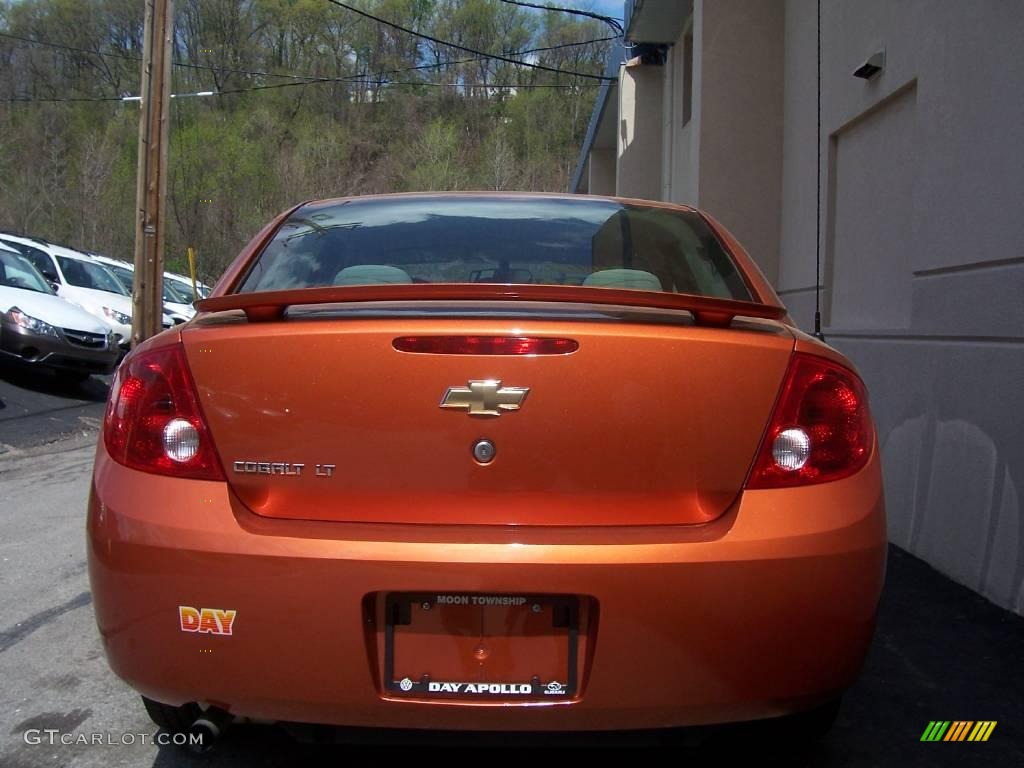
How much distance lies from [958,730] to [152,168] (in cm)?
1254

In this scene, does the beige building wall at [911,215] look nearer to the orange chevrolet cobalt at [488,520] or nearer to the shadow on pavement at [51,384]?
the orange chevrolet cobalt at [488,520]

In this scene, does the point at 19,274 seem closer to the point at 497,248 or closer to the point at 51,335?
the point at 51,335

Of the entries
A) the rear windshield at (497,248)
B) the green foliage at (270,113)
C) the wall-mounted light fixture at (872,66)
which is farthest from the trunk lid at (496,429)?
the green foliage at (270,113)

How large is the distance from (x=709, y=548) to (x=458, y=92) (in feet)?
162

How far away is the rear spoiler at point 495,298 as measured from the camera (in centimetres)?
220

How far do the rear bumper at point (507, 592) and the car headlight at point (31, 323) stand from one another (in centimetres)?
1045

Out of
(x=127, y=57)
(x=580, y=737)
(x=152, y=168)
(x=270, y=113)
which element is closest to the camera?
(x=580, y=737)

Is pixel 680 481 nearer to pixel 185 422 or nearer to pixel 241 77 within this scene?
pixel 185 422

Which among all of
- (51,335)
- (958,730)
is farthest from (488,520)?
(51,335)

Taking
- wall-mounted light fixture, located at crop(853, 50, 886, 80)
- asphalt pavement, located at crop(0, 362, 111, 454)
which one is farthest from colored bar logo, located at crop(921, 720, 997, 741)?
asphalt pavement, located at crop(0, 362, 111, 454)

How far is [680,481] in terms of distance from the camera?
2.11 meters

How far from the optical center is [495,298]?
2.21 meters

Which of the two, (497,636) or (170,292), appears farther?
(170,292)

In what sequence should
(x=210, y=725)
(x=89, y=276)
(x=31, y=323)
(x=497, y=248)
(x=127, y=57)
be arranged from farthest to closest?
(x=127, y=57) → (x=89, y=276) → (x=31, y=323) → (x=497, y=248) → (x=210, y=725)
